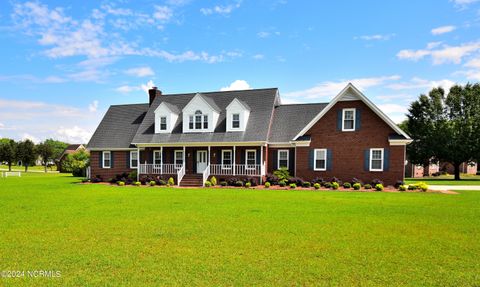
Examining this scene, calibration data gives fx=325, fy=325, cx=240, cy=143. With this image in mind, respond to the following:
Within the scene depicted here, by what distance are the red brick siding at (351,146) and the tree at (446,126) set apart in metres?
18.9

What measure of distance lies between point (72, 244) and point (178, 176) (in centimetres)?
1903

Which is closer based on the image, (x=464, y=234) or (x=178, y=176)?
(x=464, y=234)

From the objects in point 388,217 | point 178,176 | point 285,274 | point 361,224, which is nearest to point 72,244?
point 285,274

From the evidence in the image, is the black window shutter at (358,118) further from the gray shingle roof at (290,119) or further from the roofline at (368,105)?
the gray shingle roof at (290,119)

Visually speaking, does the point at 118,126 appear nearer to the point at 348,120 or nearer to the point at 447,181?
the point at 348,120

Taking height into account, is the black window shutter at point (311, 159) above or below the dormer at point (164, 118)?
below

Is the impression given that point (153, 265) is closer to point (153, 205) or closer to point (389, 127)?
point (153, 205)

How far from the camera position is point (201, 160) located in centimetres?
2911

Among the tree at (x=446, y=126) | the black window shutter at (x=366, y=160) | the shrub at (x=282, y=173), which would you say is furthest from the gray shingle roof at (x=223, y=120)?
the tree at (x=446, y=126)

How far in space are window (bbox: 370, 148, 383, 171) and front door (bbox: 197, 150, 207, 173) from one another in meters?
13.7

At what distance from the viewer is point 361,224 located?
33.1ft

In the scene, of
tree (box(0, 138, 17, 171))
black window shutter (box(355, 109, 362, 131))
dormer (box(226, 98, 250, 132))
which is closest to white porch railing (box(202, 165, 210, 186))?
dormer (box(226, 98, 250, 132))

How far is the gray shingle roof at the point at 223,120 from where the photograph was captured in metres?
27.2

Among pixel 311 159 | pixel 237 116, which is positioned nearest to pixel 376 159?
pixel 311 159
